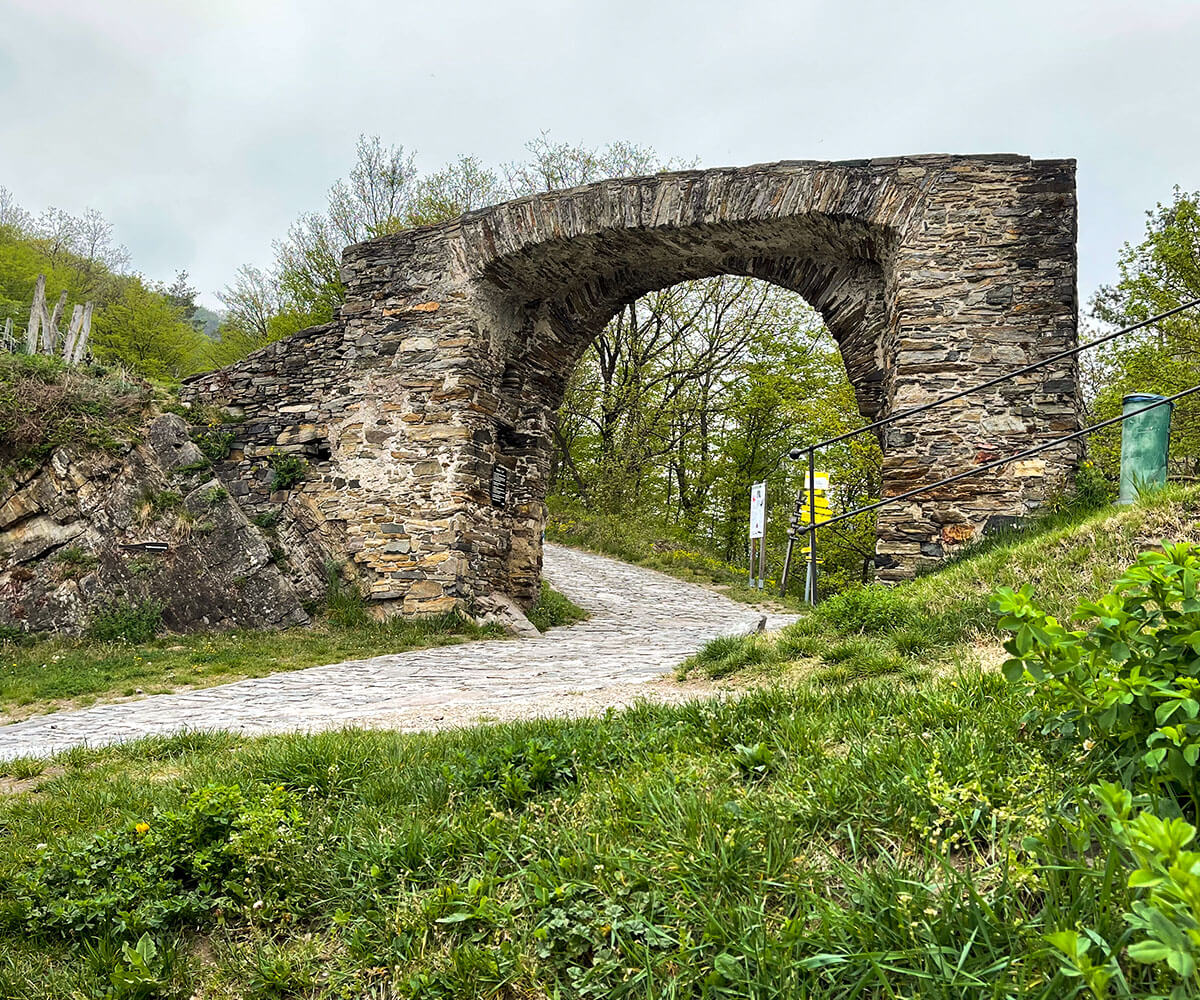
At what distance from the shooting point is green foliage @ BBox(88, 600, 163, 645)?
8377 mm

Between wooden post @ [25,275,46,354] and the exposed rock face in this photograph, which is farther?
wooden post @ [25,275,46,354]

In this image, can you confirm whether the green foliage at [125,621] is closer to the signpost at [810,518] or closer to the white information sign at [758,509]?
the signpost at [810,518]

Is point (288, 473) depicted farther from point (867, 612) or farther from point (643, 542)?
point (643, 542)

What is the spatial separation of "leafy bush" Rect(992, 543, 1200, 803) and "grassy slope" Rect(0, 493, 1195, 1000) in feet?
0.65

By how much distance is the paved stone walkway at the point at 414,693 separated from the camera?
4598 mm

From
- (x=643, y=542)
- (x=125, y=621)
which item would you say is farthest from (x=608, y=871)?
(x=643, y=542)

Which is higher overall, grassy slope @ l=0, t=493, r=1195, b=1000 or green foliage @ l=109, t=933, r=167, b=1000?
grassy slope @ l=0, t=493, r=1195, b=1000

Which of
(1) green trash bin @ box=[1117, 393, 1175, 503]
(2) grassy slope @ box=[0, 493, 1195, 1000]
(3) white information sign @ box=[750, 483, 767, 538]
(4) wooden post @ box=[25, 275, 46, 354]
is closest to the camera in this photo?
(2) grassy slope @ box=[0, 493, 1195, 1000]

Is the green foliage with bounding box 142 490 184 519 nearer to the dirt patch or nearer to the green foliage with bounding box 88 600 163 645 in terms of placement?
the green foliage with bounding box 88 600 163 645

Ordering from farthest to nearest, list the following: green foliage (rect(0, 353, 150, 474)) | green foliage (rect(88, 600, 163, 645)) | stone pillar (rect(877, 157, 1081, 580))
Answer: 1. green foliage (rect(0, 353, 150, 474))
2. green foliage (rect(88, 600, 163, 645))
3. stone pillar (rect(877, 157, 1081, 580))

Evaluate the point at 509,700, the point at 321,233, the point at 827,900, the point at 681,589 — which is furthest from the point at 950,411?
the point at 321,233

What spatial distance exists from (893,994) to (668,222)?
27.1ft

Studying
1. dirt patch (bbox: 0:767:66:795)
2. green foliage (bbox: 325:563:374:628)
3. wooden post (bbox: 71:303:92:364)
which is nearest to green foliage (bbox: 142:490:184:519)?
green foliage (bbox: 325:563:374:628)

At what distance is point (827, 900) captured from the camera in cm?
168
